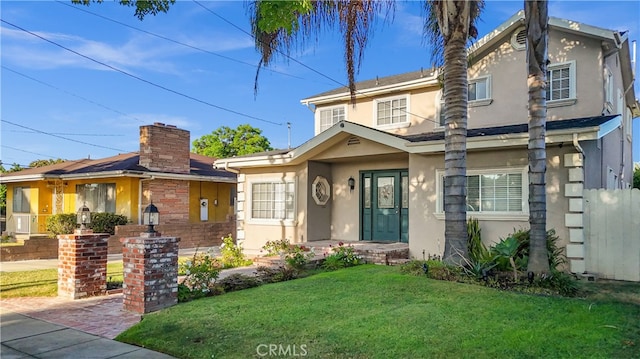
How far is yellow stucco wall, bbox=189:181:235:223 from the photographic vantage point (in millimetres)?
20803

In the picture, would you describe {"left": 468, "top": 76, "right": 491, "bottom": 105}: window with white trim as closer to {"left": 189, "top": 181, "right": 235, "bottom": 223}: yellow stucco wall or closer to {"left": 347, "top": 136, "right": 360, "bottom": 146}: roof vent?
{"left": 347, "top": 136, "right": 360, "bottom": 146}: roof vent

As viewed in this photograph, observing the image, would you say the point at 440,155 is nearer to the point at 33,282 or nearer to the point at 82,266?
the point at 82,266

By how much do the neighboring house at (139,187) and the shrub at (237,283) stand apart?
1087 cm

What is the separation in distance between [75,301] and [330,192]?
8512 mm

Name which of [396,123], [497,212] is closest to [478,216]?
[497,212]

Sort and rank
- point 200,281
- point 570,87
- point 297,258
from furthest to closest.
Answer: point 570,87 → point 297,258 → point 200,281

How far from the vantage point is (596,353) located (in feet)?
14.9

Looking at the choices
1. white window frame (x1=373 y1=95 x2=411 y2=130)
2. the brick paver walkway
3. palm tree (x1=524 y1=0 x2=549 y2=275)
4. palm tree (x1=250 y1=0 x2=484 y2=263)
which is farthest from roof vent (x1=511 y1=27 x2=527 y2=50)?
the brick paver walkway

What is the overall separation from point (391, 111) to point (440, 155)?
436 cm

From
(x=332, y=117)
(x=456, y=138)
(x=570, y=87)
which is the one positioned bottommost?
(x=456, y=138)

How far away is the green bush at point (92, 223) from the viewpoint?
1717cm

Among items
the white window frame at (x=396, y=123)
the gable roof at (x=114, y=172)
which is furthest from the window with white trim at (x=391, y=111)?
the gable roof at (x=114, y=172)

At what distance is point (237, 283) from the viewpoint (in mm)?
8312

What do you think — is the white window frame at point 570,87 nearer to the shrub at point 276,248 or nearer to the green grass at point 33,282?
the shrub at point 276,248
